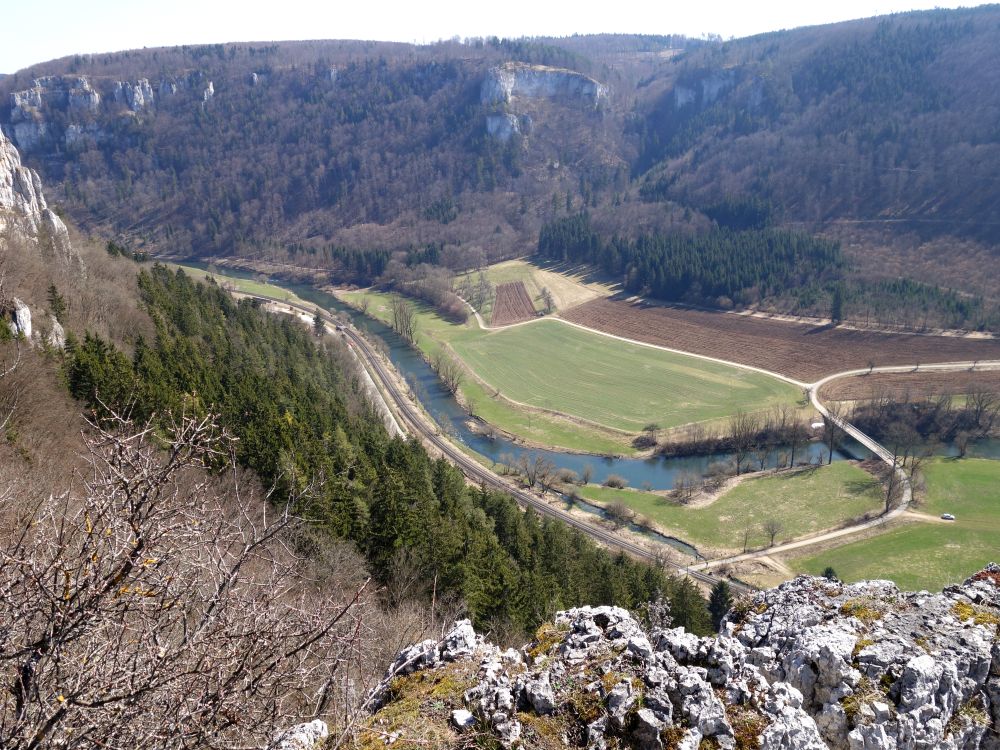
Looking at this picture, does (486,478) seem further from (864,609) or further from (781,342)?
(781,342)

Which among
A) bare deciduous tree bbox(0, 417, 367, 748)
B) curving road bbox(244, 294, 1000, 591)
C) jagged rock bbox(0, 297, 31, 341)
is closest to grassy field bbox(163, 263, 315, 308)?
curving road bbox(244, 294, 1000, 591)

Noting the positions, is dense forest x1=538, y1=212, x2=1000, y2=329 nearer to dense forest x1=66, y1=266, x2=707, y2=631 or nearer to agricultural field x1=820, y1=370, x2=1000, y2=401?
agricultural field x1=820, y1=370, x2=1000, y2=401

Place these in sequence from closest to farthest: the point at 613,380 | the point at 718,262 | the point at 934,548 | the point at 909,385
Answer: the point at 934,548, the point at 909,385, the point at 613,380, the point at 718,262

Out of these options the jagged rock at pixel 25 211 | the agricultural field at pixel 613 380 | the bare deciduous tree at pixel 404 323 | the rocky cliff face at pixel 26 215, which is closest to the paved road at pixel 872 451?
the agricultural field at pixel 613 380

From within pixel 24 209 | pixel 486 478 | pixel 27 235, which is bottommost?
pixel 486 478

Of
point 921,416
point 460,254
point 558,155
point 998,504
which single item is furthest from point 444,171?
point 998,504

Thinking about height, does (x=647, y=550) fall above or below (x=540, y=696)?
below

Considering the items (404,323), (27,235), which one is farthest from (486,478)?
(404,323)
